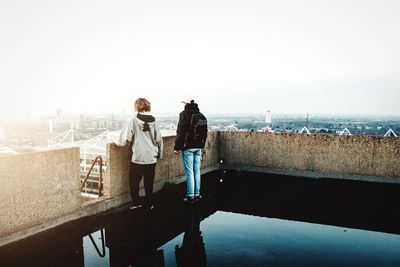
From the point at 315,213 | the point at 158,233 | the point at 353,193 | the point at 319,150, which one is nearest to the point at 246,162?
the point at 319,150

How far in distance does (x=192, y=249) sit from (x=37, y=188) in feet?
7.38

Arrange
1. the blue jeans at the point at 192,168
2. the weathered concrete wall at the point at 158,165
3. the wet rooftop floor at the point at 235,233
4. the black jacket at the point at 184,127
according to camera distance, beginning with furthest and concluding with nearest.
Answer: the blue jeans at the point at 192,168 < the black jacket at the point at 184,127 < the weathered concrete wall at the point at 158,165 < the wet rooftop floor at the point at 235,233

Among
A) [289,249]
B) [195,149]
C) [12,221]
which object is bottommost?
[289,249]

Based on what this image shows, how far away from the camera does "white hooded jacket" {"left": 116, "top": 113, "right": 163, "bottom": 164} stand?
557cm

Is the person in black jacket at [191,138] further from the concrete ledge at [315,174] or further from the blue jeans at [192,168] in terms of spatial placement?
the concrete ledge at [315,174]

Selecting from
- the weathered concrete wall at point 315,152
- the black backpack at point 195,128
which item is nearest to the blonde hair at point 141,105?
the black backpack at point 195,128

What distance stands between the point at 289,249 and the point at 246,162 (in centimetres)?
504

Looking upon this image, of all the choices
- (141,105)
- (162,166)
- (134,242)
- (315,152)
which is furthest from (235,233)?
(315,152)

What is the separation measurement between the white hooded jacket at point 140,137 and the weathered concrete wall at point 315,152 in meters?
4.14

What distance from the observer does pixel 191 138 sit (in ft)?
20.2

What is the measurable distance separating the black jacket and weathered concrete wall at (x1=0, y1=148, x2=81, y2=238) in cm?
180

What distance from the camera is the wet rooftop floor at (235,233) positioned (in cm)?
401

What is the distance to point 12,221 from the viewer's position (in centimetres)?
434

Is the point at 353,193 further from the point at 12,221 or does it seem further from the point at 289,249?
the point at 12,221
